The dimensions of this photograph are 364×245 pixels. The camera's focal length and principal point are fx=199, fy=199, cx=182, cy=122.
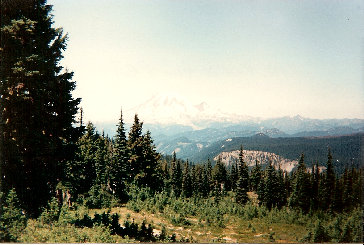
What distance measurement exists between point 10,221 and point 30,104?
604 cm

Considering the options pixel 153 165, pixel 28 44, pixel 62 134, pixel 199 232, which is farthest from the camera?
pixel 153 165

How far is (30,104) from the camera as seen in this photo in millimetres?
11305

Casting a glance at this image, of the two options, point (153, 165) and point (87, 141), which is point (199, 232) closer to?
point (153, 165)

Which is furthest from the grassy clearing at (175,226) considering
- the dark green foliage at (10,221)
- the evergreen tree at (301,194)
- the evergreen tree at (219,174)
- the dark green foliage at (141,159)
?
the evergreen tree at (219,174)

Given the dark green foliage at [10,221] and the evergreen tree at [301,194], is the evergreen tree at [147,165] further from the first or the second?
the evergreen tree at [301,194]

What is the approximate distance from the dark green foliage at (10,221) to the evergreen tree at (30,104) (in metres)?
1.06

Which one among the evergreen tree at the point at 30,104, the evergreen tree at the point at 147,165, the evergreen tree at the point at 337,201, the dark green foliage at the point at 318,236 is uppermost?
the evergreen tree at the point at 30,104

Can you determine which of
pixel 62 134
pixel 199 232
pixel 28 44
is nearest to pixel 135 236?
pixel 199 232

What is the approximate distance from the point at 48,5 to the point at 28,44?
318 cm

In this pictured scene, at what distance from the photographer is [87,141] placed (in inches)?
1462

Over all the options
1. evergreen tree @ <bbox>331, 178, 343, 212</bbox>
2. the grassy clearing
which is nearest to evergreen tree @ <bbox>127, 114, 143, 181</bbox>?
the grassy clearing

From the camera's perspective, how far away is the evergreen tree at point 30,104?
10.6m

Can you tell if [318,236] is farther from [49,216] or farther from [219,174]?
[219,174]

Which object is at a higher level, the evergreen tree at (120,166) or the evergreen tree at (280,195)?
the evergreen tree at (120,166)
